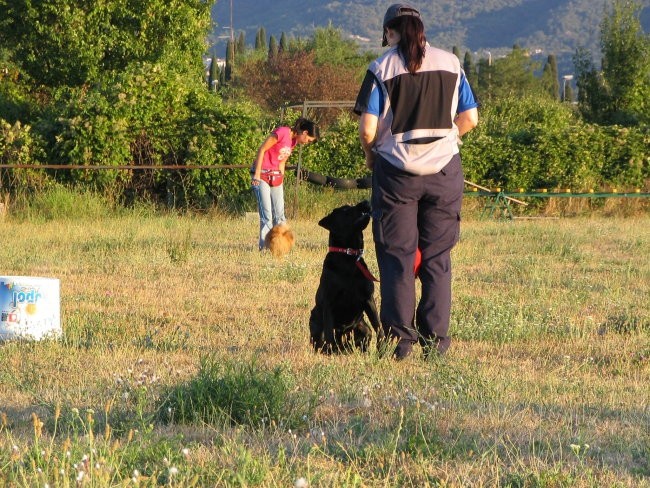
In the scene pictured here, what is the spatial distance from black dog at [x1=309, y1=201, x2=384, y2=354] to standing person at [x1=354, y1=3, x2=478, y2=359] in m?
0.42

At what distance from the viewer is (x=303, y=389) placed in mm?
5410

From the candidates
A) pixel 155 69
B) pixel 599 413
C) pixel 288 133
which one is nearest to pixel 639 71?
pixel 155 69

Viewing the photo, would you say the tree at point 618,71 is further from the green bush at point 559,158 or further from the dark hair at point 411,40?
the dark hair at point 411,40

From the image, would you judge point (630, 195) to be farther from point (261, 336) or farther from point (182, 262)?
point (261, 336)

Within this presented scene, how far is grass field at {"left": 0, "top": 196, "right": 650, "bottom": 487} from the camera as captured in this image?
3.98m

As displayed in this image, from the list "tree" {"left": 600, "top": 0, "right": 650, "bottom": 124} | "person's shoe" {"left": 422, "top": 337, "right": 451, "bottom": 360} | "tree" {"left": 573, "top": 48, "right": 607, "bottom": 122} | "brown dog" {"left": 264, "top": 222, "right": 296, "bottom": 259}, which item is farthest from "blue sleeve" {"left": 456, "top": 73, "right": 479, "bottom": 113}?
"tree" {"left": 573, "top": 48, "right": 607, "bottom": 122}

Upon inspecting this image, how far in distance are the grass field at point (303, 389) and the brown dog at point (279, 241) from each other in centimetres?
94

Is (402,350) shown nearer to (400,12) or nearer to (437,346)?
(437,346)

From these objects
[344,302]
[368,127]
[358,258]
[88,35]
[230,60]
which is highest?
[230,60]

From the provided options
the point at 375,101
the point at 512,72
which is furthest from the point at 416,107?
the point at 512,72

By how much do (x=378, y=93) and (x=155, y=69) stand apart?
1470 cm

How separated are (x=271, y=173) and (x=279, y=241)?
1.38 meters

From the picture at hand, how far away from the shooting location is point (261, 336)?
25.2ft

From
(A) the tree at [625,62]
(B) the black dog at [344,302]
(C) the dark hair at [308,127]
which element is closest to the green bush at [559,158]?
(A) the tree at [625,62]
